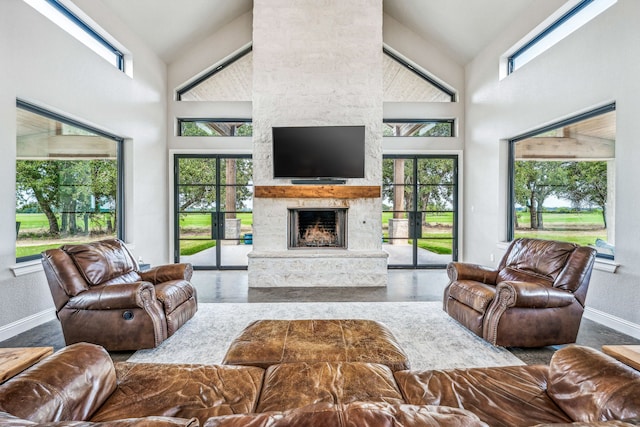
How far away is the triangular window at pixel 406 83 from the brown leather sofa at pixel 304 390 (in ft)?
20.4

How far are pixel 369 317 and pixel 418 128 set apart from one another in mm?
4578

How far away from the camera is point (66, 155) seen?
14.0 ft

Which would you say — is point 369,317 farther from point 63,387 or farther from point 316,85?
point 316,85

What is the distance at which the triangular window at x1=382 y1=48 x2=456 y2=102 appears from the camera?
6.82 m

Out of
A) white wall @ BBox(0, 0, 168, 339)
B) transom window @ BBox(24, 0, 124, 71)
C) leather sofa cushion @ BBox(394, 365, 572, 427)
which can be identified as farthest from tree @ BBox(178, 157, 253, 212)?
leather sofa cushion @ BBox(394, 365, 572, 427)

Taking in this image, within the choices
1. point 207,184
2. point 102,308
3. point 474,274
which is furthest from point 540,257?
point 207,184

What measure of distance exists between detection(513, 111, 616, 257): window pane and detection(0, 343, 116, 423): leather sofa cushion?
16.3 ft

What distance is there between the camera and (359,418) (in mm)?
852

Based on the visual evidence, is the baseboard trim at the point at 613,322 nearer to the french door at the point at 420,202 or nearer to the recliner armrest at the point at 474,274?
the recliner armrest at the point at 474,274

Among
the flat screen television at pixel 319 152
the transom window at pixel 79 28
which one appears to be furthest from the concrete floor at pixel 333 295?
the transom window at pixel 79 28

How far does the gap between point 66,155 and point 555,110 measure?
6.63 metres

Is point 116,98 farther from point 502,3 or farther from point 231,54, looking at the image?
point 502,3

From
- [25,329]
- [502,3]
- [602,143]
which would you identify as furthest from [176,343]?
[502,3]

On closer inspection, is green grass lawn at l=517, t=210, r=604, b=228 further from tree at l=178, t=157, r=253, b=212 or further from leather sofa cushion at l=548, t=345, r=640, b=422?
tree at l=178, t=157, r=253, b=212
